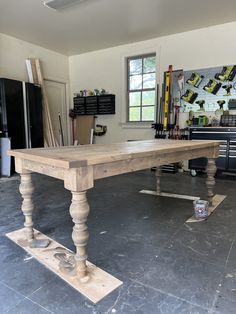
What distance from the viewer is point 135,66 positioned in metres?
5.59

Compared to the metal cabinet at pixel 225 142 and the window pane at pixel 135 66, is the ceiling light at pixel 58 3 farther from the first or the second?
the metal cabinet at pixel 225 142

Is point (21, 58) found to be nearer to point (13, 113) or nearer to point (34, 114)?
point (34, 114)

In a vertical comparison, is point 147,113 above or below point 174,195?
above

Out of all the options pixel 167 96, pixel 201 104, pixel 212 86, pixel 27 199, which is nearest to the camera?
pixel 27 199

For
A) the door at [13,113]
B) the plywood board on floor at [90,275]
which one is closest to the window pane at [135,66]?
the door at [13,113]

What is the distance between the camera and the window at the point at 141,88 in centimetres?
540

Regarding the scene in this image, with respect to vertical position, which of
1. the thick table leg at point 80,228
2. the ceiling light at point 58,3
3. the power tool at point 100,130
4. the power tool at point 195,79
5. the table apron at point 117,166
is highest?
the ceiling light at point 58,3

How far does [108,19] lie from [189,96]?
2.10 meters

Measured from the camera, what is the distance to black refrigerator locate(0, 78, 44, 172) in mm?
4570

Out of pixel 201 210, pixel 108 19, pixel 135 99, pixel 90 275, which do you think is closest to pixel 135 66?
pixel 135 99

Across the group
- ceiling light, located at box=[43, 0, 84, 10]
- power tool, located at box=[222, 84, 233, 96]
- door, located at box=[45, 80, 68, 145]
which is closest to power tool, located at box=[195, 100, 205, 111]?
power tool, located at box=[222, 84, 233, 96]

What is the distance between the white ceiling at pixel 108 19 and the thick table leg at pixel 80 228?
135 inches

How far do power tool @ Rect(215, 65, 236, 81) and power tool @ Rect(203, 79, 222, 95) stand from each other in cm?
10

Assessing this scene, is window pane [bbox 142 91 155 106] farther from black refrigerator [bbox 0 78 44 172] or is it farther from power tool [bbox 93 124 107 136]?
black refrigerator [bbox 0 78 44 172]
